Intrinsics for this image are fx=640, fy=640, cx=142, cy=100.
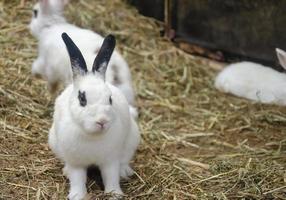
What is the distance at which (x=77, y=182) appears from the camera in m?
4.03

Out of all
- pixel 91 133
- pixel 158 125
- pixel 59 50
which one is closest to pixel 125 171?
pixel 91 133

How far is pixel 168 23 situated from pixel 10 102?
103 inches

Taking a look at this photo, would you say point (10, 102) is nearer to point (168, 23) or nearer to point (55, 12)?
point (55, 12)

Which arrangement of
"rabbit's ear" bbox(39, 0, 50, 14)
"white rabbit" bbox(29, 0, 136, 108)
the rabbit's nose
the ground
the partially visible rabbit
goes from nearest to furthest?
the rabbit's nose < the ground < "white rabbit" bbox(29, 0, 136, 108) < "rabbit's ear" bbox(39, 0, 50, 14) < the partially visible rabbit

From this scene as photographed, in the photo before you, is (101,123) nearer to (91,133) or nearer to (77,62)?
(91,133)

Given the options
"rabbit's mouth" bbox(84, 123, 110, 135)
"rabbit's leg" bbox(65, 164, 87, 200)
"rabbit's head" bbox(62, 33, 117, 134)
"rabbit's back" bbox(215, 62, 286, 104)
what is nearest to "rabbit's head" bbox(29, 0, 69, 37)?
"rabbit's back" bbox(215, 62, 286, 104)

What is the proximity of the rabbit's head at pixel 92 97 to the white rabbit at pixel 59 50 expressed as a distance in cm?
91

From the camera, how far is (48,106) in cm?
543

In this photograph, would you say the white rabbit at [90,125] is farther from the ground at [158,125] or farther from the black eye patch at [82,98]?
the ground at [158,125]

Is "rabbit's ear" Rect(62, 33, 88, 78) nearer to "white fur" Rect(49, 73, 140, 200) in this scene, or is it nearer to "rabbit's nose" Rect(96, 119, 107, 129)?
"white fur" Rect(49, 73, 140, 200)

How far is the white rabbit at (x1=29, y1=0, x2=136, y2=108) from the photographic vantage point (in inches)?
197

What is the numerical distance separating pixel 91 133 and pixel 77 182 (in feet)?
1.48

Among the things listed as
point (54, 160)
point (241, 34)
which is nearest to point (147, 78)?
point (241, 34)

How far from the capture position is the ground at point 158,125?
13.9ft
